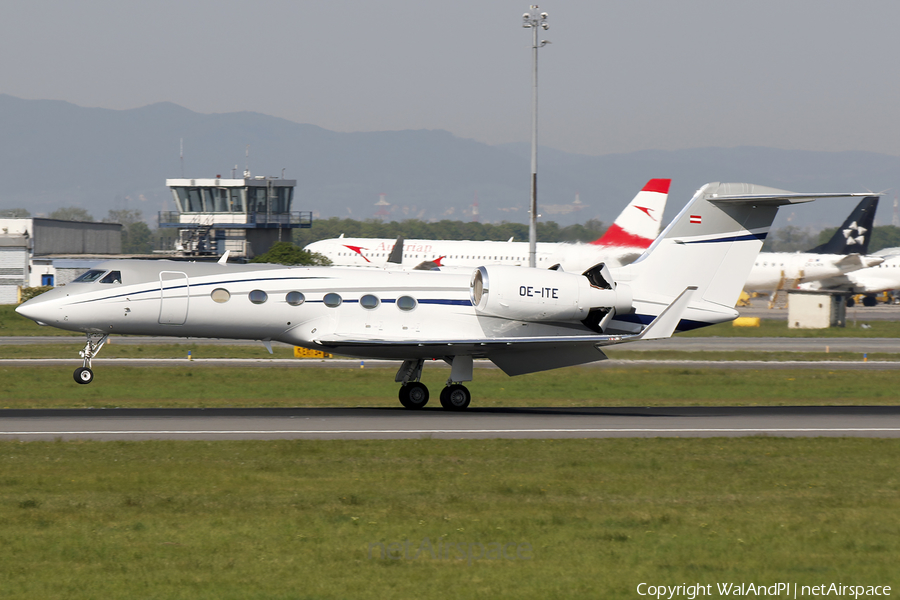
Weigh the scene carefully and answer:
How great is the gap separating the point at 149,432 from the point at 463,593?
12.1 m

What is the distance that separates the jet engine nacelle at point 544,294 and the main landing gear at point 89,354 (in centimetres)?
977

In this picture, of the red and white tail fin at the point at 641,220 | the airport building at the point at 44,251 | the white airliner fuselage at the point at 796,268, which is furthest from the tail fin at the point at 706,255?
the airport building at the point at 44,251

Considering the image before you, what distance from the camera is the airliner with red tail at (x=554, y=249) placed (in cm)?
5278

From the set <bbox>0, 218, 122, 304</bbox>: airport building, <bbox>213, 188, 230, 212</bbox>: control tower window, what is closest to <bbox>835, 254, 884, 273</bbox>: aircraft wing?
<bbox>213, 188, 230, 212</bbox>: control tower window

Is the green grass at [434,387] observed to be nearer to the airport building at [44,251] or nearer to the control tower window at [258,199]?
the control tower window at [258,199]

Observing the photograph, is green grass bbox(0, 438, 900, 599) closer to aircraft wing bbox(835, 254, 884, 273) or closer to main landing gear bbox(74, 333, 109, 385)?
main landing gear bbox(74, 333, 109, 385)

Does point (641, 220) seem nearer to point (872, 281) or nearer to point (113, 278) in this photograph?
point (113, 278)

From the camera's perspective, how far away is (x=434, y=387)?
32.5 meters

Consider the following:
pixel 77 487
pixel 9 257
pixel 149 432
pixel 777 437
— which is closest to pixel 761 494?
pixel 777 437

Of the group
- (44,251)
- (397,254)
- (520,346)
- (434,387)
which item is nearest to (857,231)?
(397,254)

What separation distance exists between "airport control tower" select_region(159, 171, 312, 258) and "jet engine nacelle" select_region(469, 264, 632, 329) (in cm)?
6164

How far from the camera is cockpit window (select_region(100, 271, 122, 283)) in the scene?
947 inches

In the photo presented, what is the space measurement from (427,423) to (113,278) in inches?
359

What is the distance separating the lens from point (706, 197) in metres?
25.6
